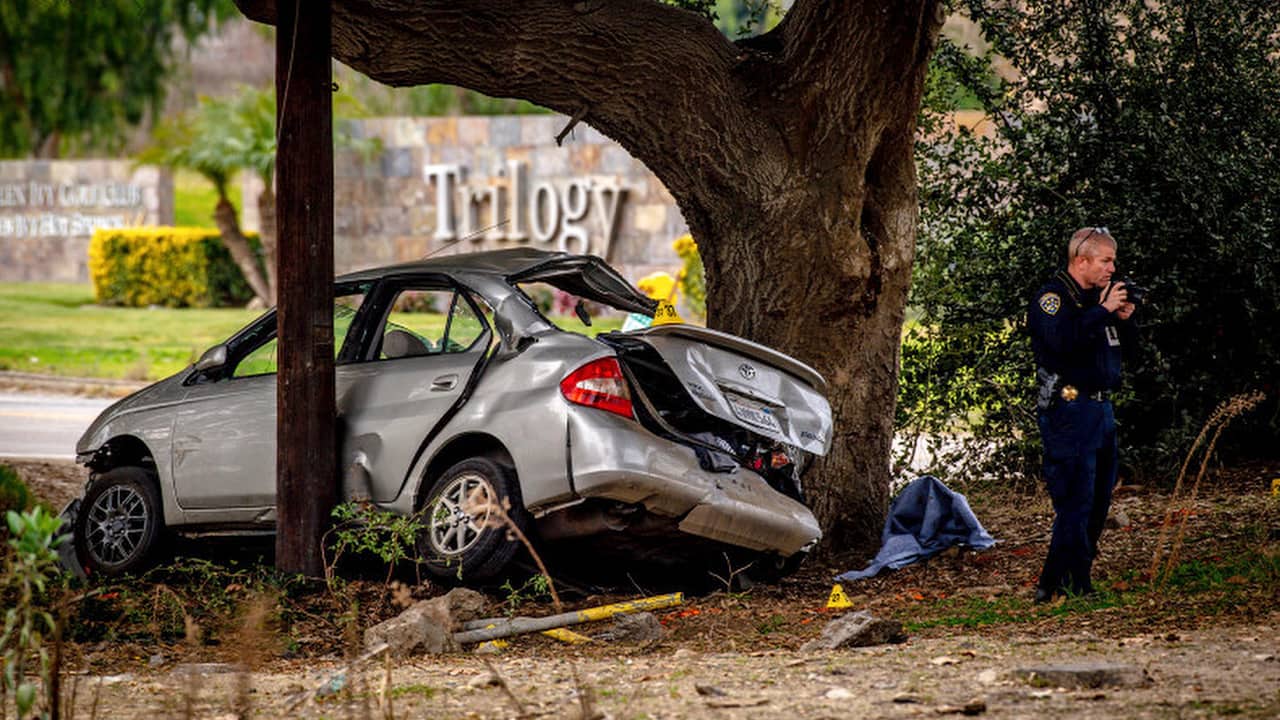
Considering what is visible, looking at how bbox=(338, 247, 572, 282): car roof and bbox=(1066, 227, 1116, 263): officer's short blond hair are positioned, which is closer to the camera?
bbox=(1066, 227, 1116, 263): officer's short blond hair

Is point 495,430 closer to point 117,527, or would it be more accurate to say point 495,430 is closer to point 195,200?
point 117,527

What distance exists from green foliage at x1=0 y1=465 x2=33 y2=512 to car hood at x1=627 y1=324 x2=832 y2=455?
477 cm

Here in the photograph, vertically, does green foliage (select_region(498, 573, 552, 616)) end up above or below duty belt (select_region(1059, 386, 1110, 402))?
below

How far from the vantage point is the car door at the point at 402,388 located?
820 centimetres

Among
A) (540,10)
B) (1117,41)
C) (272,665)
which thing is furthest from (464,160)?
(272,665)

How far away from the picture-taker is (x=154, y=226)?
33.0 m

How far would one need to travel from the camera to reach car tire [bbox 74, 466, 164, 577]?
912 cm

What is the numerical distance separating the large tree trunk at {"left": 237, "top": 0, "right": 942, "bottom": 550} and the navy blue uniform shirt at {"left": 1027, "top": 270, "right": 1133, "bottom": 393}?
5.47ft

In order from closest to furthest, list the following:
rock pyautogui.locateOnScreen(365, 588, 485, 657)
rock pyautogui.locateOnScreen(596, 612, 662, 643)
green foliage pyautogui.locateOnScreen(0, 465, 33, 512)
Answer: rock pyautogui.locateOnScreen(365, 588, 485, 657) → rock pyautogui.locateOnScreen(596, 612, 662, 643) → green foliage pyautogui.locateOnScreen(0, 465, 33, 512)

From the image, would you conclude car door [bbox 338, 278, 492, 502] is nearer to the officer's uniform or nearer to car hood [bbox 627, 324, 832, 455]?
car hood [bbox 627, 324, 832, 455]

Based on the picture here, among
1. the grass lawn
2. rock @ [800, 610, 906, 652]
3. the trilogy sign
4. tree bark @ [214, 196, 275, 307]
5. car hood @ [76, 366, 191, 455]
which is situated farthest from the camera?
tree bark @ [214, 196, 275, 307]

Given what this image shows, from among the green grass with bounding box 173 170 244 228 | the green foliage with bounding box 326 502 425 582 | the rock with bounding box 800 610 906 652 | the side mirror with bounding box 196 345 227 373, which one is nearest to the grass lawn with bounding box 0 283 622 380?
the side mirror with bounding box 196 345 227 373

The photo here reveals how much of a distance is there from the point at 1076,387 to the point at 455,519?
295cm

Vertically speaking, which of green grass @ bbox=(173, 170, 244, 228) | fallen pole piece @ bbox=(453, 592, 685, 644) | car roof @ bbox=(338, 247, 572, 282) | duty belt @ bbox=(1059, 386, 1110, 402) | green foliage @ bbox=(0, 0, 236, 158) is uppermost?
green foliage @ bbox=(0, 0, 236, 158)
